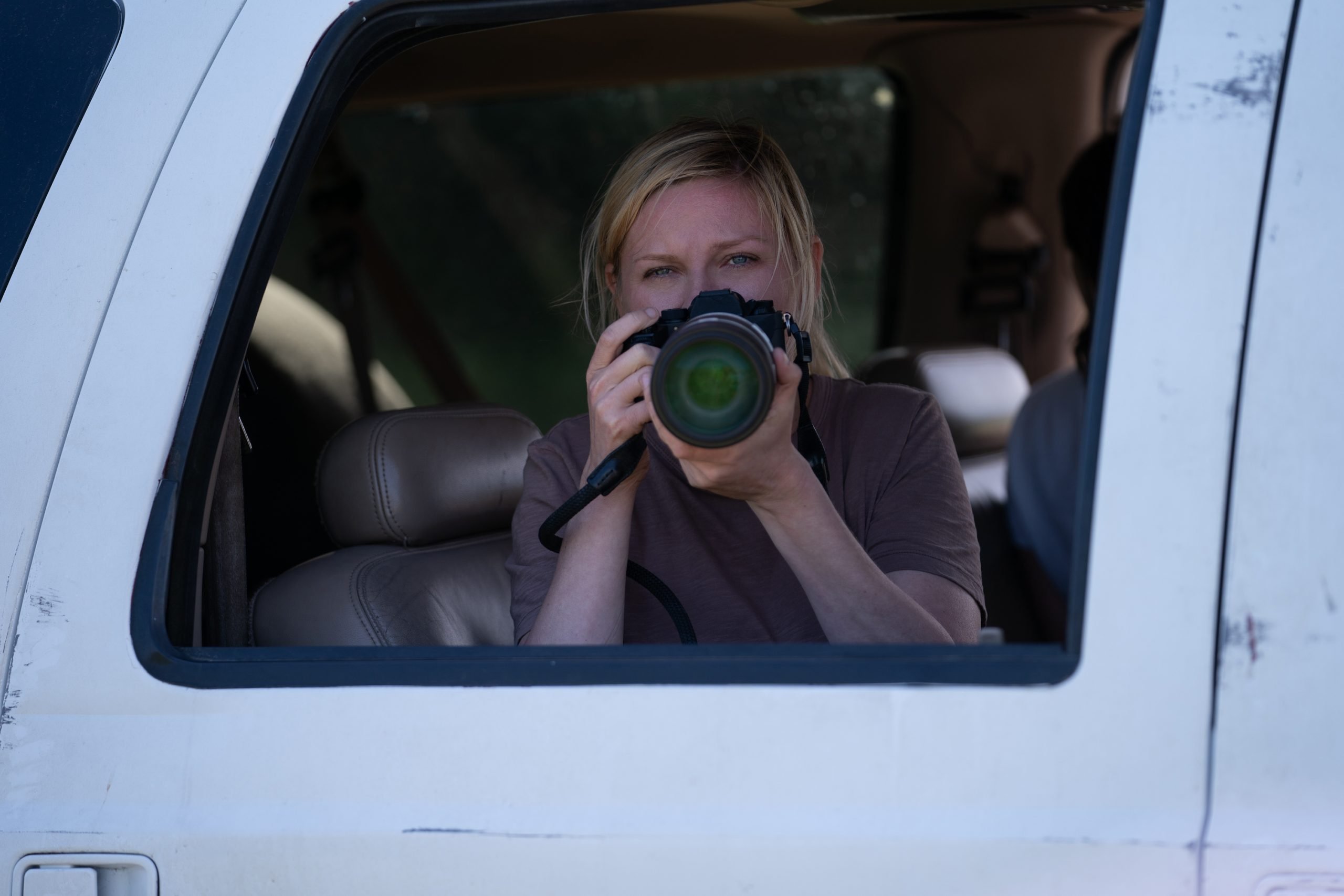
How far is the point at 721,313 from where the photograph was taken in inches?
44.4

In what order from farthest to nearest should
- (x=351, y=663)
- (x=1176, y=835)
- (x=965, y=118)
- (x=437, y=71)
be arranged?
(x=965, y=118) < (x=437, y=71) < (x=351, y=663) < (x=1176, y=835)

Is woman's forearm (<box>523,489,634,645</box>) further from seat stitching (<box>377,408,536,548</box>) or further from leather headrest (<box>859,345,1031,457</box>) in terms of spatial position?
leather headrest (<box>859,345,1031,457</box>)

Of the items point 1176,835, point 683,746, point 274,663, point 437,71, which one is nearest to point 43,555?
point 274,663

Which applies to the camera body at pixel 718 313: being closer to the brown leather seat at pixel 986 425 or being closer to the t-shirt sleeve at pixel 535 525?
the t-shirt sleeve at pixel 535 525

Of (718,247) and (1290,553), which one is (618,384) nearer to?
(718,247)

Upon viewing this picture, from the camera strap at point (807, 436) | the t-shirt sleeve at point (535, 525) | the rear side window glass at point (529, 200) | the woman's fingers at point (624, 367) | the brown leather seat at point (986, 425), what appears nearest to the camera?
the woman's fingers at point (624, 367)

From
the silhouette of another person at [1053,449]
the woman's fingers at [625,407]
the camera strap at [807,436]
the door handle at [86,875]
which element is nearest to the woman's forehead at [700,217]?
A: the camera strap at [807,436]

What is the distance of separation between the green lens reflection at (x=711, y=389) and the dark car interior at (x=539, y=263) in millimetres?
452

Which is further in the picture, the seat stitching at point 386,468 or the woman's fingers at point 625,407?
the seat stitching at point 386,468

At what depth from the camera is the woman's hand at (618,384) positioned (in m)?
1.24

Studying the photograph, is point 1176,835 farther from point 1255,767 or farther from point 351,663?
point 351,663

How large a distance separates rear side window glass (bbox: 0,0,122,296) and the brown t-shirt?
621mm

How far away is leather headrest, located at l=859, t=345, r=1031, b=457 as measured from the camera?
3.03 meters

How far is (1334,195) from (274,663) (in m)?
0.87
